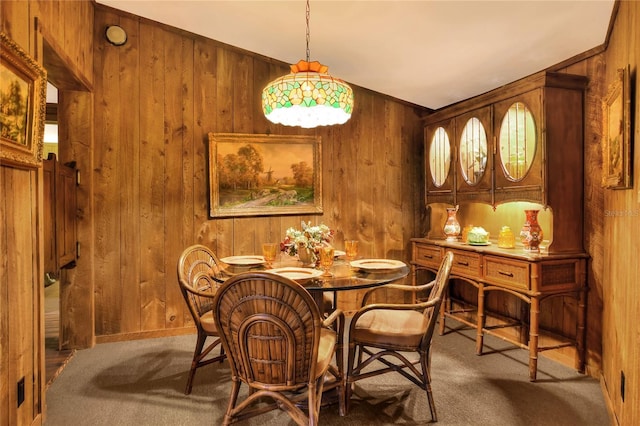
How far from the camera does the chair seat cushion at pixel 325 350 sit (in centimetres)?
190

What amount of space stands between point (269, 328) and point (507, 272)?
195 centimetres

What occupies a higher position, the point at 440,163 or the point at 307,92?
the point at 307,92

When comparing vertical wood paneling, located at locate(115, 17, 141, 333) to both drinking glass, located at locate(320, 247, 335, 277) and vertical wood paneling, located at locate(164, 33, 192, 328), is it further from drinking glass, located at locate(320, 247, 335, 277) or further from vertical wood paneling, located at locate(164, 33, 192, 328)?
drinking glass, located at locate(320, 247, 335, 277)

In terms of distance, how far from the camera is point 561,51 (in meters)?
2.76

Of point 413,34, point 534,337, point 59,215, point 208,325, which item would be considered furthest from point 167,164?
point 534,337

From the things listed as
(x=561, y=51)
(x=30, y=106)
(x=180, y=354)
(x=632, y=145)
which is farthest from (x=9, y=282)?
(x=561, y=51)

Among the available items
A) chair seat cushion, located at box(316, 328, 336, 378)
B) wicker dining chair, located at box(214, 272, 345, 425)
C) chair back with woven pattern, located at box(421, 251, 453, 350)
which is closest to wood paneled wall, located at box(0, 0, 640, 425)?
chair back with woven pattern, located at box(421, 251, 453, 350)

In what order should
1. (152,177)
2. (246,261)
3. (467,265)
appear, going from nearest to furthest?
1. (246,261)
2. (467,265)
3. (152,177)

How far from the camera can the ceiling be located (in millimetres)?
2445

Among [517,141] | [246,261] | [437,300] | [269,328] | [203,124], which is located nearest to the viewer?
[269,328]

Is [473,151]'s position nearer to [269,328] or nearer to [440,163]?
[440,163]

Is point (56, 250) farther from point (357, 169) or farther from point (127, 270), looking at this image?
point (357, 169)

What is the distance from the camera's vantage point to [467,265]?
3.29 m

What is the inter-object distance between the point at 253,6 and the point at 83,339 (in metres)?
2.94
